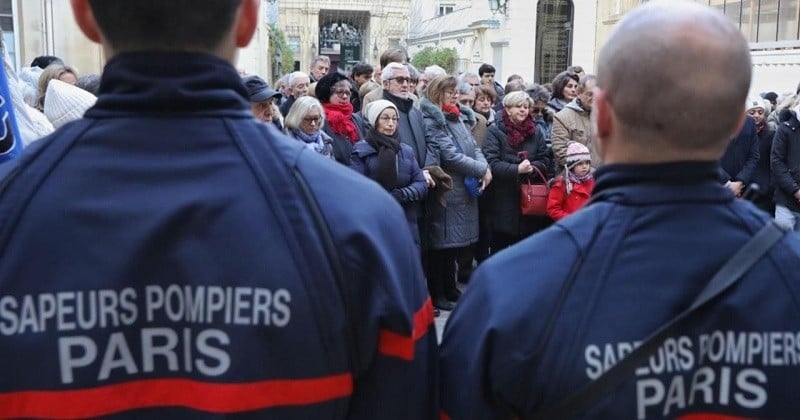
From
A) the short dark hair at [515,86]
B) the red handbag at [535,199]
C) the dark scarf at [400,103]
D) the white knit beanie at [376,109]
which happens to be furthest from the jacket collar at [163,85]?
the short dark hair at [515,86]

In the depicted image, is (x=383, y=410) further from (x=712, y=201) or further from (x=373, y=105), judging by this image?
(x=373, y=105)

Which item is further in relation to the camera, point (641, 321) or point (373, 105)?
point (373, 105)

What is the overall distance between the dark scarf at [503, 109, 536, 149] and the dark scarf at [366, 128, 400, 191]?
1.52m

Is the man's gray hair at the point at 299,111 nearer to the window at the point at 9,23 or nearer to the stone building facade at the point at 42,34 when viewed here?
the stone building facade at the point at 42,34

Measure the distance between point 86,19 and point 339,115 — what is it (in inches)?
211

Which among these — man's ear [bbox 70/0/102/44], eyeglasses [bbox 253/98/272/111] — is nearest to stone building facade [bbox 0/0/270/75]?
eyeglasses [bbox 253/98/272/111]

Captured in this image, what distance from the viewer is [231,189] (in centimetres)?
138

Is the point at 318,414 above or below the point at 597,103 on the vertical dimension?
below

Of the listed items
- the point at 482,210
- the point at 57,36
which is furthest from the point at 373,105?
the point at 57,36

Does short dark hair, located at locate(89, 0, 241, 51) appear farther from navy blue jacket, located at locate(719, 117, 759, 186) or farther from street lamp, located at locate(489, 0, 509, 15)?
street lamp, located at locate(489, 0, 509, 15)

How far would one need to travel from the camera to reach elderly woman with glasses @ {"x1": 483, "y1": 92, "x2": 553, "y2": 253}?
7.33 metres

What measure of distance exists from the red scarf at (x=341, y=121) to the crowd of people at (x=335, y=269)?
5.13 meters

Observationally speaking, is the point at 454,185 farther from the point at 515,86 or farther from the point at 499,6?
the point at 499,6

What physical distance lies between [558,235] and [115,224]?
0.81 m
